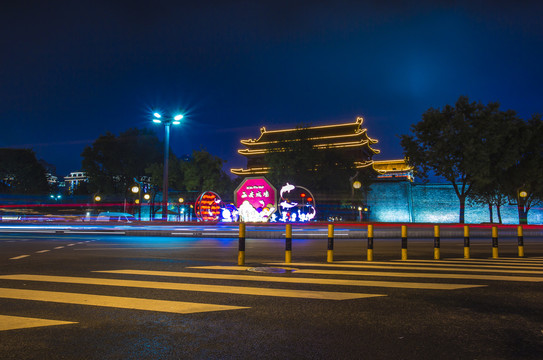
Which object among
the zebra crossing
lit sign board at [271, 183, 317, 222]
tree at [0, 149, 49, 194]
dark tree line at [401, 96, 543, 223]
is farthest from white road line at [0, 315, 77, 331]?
tree at [0, 149, 49, 194]

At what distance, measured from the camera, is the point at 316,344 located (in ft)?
9.52

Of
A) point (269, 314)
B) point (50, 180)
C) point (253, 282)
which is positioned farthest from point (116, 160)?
point (50, 180)

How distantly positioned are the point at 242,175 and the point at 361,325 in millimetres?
51784

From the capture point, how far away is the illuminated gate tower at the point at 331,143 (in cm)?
5069

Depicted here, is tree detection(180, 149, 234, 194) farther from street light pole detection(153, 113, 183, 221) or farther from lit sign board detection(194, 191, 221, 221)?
street light pole detection(153, 113, 183, 221)

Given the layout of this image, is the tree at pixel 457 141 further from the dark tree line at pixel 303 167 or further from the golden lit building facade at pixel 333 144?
the golden lit building facade at pixel 333 144

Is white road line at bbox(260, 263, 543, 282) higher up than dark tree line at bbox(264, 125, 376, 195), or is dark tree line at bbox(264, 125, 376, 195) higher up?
dark tree line at bbox(264, 125, 376, 195)

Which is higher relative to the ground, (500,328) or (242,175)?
(242,175)

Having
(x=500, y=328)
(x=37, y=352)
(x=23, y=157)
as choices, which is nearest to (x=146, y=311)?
(x=37, y=352)

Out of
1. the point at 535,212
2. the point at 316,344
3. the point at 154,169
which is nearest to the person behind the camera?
the point at 316,344

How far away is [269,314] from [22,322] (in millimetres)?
2232

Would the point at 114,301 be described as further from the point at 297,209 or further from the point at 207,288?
the point at 297,209

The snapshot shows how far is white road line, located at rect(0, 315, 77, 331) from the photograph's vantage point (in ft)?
10.9

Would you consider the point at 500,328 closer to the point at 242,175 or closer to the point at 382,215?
the point at 382,215
